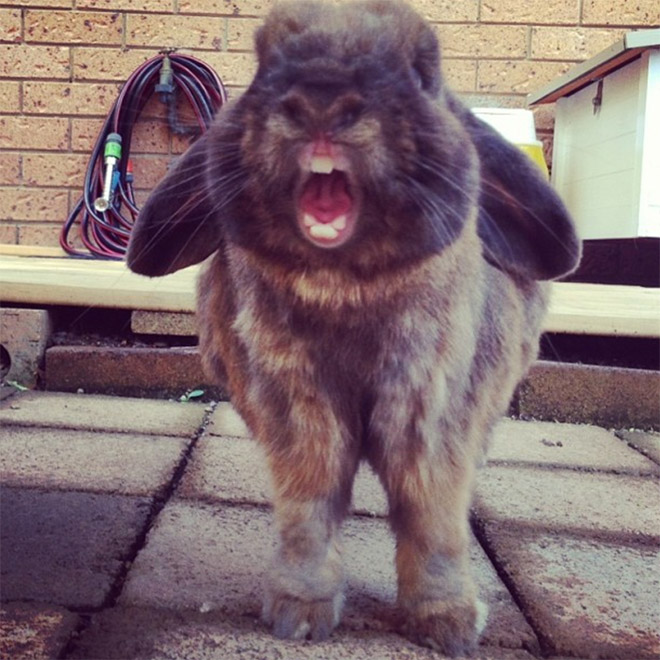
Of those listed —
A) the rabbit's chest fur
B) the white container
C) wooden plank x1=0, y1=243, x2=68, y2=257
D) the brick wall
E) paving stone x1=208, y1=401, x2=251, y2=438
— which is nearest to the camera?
the rabbit's chest fur

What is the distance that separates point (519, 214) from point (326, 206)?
0.94 feet

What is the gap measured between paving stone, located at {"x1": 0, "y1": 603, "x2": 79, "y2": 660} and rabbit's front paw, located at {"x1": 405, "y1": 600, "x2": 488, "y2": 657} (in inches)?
15.7

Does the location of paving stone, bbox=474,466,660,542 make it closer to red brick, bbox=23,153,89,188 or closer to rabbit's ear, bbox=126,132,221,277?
rabbit's ear, bbox=126,132,221,277

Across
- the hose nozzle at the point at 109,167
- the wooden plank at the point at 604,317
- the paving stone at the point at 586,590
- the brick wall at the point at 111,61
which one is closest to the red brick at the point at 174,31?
the brick wall at the point at 111,61

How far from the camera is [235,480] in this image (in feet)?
5.29

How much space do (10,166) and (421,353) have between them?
3.48 metres

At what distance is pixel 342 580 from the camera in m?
1.07

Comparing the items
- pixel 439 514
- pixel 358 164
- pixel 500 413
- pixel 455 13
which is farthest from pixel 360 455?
pixel 455 13

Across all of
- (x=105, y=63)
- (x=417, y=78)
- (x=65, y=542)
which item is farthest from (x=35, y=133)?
(x=417, y=78)

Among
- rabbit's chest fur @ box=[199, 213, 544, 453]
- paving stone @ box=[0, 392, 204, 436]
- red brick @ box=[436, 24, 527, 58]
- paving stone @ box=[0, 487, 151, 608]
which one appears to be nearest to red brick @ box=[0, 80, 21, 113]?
red brick @ box=[436, 24, 527, 58]

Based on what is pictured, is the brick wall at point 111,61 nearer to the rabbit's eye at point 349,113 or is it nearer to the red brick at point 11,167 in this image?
the red brick at point 11,167

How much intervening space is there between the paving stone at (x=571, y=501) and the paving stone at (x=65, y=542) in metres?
0.62

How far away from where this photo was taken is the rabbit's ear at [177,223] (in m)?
0.96

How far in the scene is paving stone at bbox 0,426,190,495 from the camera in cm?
152
